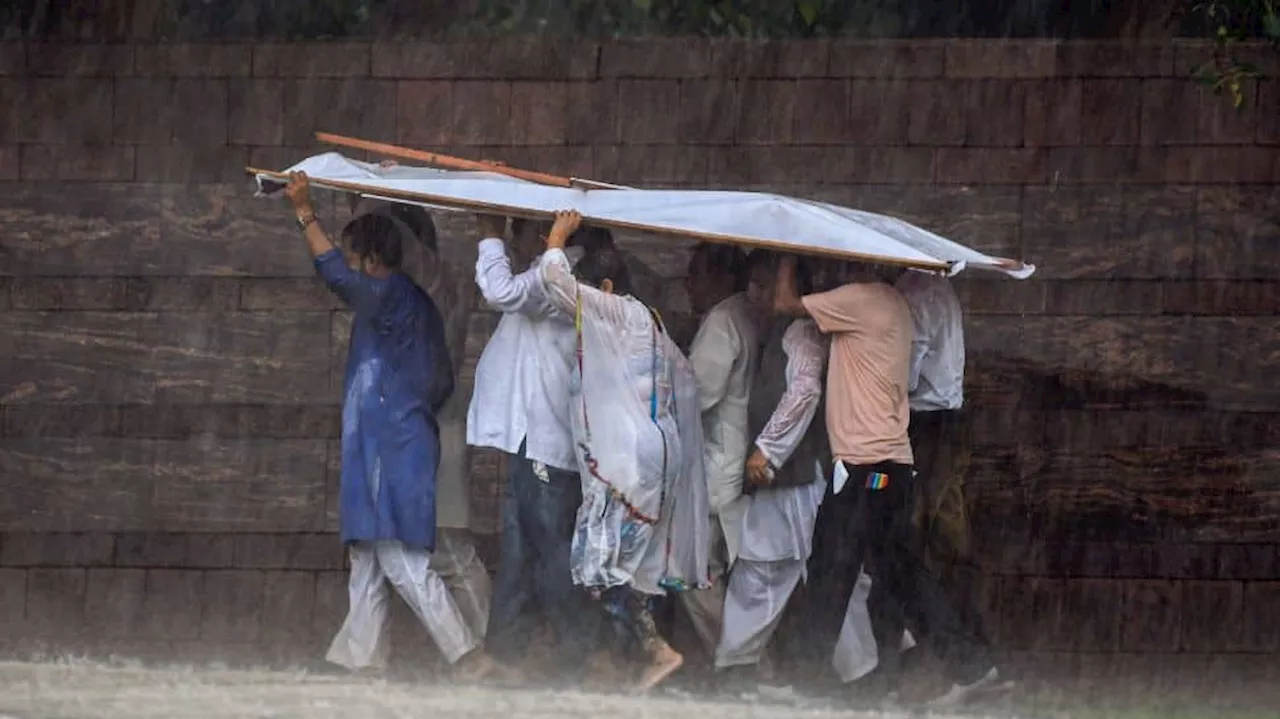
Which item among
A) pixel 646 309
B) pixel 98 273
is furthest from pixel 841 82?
pixel 98 273

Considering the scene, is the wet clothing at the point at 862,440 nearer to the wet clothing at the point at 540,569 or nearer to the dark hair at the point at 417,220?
the wet clothing at the point at 540,569

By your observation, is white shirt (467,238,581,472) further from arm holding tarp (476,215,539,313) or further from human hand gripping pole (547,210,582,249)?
human hand gripping pole (547,210,582,249)

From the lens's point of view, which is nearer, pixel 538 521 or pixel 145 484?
pixel 538 521

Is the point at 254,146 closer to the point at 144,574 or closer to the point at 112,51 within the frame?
the point at 112,51

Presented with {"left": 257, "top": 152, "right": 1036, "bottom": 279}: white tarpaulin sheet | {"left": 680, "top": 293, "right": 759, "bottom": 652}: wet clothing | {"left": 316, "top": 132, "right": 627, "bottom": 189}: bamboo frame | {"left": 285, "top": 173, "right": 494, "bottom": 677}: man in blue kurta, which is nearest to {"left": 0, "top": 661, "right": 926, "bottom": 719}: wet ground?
{"left": 285, "top": 173, "right": 494, "bottom": 677}: man in blue kurta

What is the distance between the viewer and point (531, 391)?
9289 mm

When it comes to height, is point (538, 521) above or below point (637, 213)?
below

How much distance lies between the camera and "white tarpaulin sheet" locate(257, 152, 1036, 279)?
29.0 feet

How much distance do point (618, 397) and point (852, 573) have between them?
3.53ft

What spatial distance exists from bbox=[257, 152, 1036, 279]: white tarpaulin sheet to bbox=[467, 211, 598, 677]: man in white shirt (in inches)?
10.8

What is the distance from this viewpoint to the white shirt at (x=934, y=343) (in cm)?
952

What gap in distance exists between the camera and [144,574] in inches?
427

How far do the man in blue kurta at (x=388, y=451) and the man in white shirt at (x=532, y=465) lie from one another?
25 cm

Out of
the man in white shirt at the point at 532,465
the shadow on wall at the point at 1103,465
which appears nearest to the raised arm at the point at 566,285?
the man in white shirt at the point at 532,465
